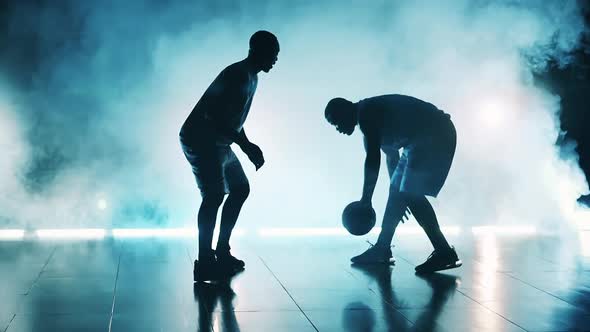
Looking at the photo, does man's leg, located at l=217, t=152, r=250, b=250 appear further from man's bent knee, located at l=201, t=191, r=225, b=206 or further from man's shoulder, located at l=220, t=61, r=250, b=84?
man's shoulder, located at l=220, t=61, r=250, b=84

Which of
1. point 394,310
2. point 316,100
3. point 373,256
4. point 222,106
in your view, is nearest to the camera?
point 394,310

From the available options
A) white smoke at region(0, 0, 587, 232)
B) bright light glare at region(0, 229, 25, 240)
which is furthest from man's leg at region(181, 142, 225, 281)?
white smoke at region(0, 0, 587, 232)

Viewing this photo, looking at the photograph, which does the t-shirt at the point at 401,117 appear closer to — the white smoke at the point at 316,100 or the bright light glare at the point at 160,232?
the bright light glare at the point at 160,232

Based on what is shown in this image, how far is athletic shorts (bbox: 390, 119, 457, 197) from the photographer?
3.80 meters

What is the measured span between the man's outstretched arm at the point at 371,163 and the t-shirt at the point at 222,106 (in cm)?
68

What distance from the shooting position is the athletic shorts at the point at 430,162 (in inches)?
150

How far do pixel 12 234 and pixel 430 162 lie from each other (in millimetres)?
3258

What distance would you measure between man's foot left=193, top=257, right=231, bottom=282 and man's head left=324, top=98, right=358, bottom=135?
3.18ft

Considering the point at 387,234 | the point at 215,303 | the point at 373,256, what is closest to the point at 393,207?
the point at 387,234

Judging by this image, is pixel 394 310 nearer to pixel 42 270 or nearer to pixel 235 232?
pixel 42 270

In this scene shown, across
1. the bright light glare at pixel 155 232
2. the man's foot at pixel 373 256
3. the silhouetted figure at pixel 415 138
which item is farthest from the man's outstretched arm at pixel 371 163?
the bright light glare at pixel 155 232

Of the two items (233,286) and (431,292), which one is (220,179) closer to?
(233,286)

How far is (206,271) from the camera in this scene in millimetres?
3410

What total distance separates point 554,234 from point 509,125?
118cm
